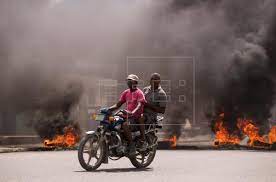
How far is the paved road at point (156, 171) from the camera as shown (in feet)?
36.4

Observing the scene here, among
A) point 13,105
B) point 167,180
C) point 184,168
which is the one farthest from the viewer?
point 13,105

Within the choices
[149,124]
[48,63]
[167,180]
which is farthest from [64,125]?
[167,180]

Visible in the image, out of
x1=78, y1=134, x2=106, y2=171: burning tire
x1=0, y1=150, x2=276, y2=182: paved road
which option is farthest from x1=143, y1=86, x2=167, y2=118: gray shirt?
x1=78, y1=134, x2=106, y2=171: burning tire

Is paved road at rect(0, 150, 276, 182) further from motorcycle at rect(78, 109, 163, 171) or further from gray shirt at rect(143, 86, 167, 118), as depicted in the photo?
gray shirt at rect(143, 86, 167, 118)

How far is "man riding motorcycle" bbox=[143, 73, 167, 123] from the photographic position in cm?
1404

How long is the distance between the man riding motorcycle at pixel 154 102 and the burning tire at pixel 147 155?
15.6 inches

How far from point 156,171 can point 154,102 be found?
2.26m

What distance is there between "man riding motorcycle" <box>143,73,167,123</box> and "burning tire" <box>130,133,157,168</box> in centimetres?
39

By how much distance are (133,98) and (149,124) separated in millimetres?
863

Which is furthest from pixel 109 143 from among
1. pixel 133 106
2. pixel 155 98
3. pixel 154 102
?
pixel 155 98

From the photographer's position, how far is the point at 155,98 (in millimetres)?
14648

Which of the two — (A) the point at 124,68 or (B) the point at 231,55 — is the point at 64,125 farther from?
(B) the point at 231,55

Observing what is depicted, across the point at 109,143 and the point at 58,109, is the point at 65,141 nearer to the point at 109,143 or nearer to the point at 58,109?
the point at 58,109

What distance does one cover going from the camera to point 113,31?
27.4m
